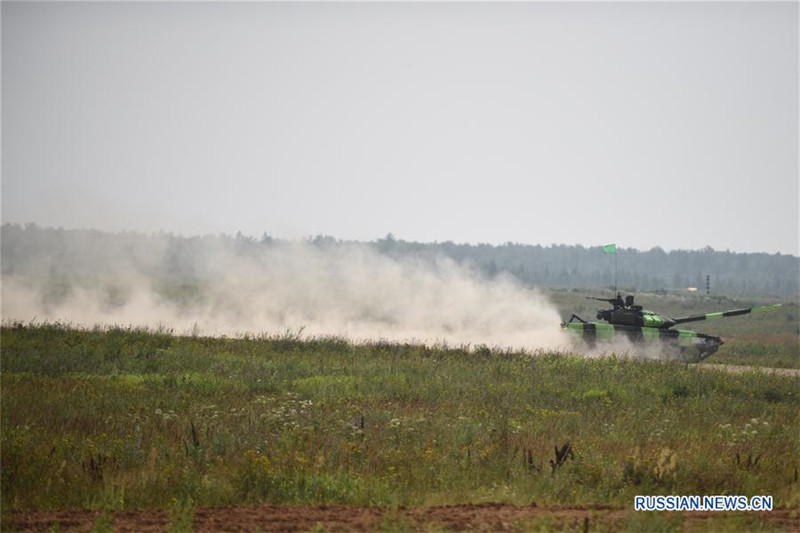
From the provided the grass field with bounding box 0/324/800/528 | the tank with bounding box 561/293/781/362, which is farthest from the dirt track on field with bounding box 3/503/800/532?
the tank with bounding box 561/293/781/362

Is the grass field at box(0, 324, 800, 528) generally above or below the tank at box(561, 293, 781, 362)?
below

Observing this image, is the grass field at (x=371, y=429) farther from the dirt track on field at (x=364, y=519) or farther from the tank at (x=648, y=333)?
the tank at (x=648, y=333)

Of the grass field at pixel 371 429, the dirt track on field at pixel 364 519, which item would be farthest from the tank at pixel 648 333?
the dirt track on field at pixel 364 519

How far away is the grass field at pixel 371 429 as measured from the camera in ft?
41.2

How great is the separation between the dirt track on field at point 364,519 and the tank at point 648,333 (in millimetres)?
22343

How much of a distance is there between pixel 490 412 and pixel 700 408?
602 cm

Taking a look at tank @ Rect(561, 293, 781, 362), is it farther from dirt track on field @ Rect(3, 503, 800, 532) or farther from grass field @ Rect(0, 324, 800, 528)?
dirt track on field @ Rect(3, 503, 800, 532)

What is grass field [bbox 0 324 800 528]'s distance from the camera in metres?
12.5

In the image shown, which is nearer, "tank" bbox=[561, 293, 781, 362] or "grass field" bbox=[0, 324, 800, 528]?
"grass field" bbox=[0, 324, 800, 528]

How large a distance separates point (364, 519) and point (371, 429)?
5650 mm

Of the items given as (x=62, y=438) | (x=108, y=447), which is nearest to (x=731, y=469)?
(x=108, y=447)

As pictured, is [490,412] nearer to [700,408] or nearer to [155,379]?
[700,408]

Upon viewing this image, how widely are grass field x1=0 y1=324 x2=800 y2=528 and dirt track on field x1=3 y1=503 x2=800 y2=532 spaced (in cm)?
48

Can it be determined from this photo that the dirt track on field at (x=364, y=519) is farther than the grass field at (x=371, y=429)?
No
